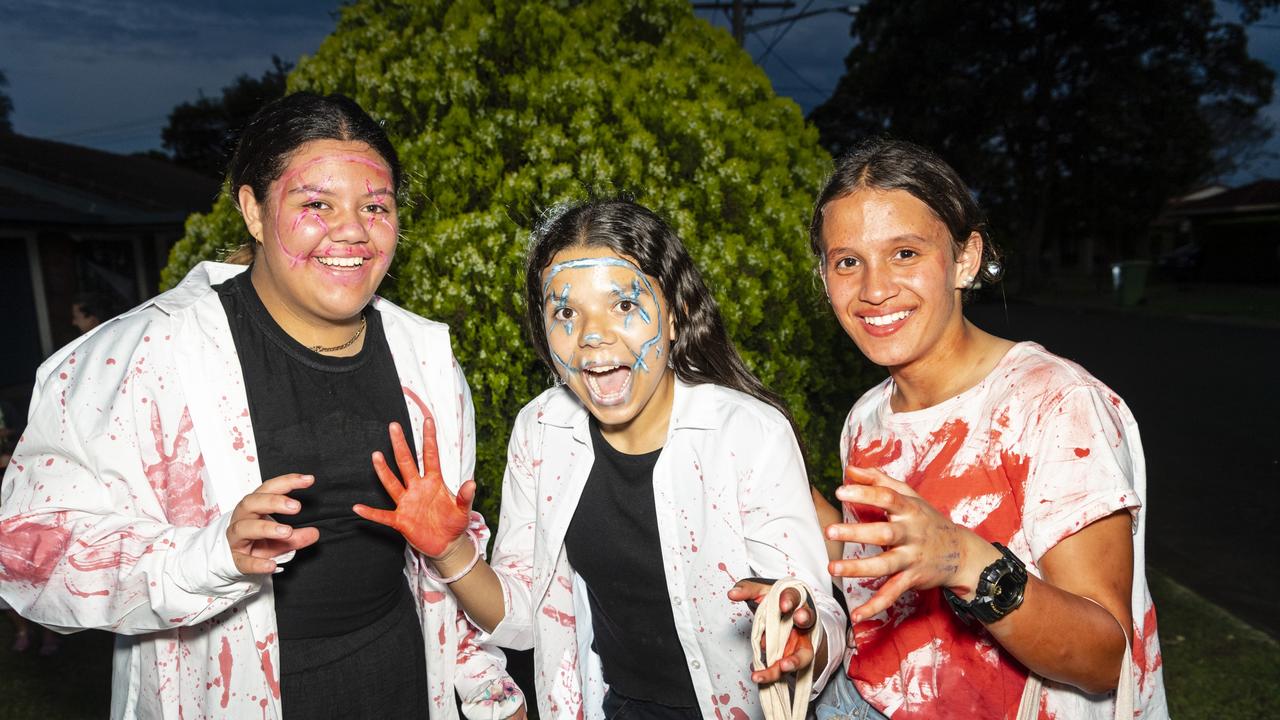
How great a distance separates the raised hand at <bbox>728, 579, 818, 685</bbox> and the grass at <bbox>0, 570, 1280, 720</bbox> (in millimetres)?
3106

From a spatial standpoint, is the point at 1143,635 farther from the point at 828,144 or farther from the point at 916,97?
the point at 828,144

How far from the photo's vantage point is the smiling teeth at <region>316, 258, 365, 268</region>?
81.7 inches

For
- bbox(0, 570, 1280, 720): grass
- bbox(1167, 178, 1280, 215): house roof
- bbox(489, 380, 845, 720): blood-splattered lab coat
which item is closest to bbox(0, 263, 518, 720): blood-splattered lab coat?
bbox(489, 380, 845, 720): blood-splattered lab coat

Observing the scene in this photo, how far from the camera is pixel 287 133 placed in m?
2.10

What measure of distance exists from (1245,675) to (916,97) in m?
24.9

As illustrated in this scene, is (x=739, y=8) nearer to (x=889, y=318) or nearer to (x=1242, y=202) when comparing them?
(x=889, y=318)

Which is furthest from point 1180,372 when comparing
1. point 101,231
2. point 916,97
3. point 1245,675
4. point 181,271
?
point 101,231

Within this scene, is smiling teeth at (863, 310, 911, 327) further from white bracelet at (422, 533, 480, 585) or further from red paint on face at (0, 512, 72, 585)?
red paint on face at (0, 512, 72, 585)

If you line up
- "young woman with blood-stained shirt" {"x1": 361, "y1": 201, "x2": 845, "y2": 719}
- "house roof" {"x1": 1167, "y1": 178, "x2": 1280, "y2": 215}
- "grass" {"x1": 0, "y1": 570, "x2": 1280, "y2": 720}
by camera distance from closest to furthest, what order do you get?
"young woman with blood-stained shirt" {"x1": 361, "y1": 201, "x2": 845, "y2": 719} → "grass" {"x1": 0, "y1": 570, "x2": 1280, "y2": 720} → "house roof" {"x1": 1167, "y1": 178, "x2": 1280, "y2": 215}

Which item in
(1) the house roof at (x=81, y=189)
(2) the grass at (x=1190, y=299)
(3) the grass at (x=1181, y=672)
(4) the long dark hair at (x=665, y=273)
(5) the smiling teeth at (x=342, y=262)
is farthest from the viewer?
(2) the grass at (x=1190, y=299)

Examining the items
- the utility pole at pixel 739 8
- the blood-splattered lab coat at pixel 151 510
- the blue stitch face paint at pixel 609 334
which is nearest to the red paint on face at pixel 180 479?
the blood-splattered lab coat at pixel 151 510

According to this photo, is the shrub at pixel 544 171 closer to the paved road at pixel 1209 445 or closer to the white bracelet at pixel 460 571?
the white bracelet at pixel 460 571

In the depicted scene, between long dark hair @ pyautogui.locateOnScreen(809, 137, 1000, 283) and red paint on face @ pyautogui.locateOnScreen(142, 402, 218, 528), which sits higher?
long dark hair @ pyautogui.locateOnScreen(809, 137, 1000, 283)

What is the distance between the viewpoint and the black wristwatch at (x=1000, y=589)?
1.50 meters
